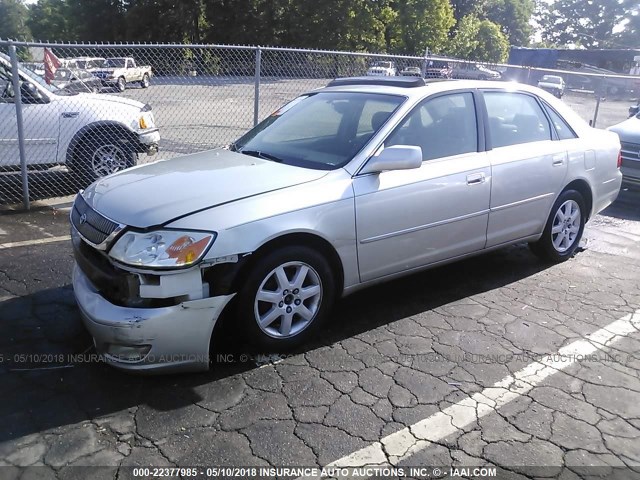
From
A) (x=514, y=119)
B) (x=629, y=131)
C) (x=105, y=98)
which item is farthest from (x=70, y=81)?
(x=629, y=131)

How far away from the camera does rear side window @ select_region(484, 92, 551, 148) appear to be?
186 inches

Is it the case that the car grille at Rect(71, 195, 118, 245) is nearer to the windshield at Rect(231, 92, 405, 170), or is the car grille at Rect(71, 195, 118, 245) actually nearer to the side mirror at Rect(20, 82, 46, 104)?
the windshield at Rect(231, 92, 405, 170)

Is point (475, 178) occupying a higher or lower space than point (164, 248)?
higher

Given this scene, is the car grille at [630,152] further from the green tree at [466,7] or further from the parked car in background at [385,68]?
the green tree at [466,7]

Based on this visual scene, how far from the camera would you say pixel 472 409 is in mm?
3092

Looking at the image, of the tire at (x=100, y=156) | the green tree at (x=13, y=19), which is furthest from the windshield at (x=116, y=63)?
the green tree at (x=13, y=19)

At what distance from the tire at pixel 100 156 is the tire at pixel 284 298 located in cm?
455

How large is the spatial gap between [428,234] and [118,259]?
7.18 ft

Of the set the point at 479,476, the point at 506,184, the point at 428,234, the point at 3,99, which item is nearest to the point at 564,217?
the point at 506,184

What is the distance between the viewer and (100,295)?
10.7 ft

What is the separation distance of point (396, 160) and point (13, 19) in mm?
95635

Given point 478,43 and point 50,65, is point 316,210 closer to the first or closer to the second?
point 50,65

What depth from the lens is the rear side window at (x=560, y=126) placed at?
5.20m

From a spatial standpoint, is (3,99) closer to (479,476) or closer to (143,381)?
(143,381)
